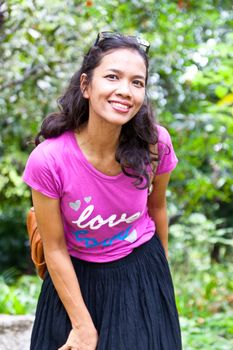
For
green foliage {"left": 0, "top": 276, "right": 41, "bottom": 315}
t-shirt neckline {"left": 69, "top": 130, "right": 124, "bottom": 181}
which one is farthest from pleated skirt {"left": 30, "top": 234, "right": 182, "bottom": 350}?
green foliage {"left": 0, "top": 276, "right": 41, "bottom": 315}

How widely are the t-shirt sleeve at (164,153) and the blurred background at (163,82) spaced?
1327 mm

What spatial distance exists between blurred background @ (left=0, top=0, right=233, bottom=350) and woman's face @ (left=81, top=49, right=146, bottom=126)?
1574 mm

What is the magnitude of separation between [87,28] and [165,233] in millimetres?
2499

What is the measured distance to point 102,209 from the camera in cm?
221

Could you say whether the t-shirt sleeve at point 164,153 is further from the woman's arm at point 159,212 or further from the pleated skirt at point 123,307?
the pleated skirt at point 123,307

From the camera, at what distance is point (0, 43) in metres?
4.37

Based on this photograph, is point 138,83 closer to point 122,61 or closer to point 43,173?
point 122,61

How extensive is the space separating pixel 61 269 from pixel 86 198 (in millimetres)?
264

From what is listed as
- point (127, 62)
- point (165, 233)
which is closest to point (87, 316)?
point (165, 233)

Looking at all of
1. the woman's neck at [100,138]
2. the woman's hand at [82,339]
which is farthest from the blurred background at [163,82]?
the woman's hand at [82,339]

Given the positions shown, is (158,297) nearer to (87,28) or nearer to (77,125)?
(77,125)

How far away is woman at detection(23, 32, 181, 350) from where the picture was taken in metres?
2.15

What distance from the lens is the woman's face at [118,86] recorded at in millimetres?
2113

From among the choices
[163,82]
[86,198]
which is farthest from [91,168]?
[163,82]
